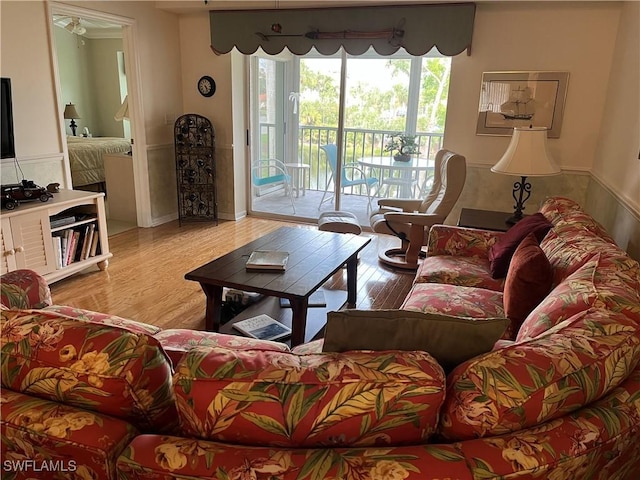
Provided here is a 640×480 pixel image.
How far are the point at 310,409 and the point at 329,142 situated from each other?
5.48 metres

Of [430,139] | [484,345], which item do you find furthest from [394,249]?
[484,345]

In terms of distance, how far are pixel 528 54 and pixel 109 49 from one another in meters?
6.76

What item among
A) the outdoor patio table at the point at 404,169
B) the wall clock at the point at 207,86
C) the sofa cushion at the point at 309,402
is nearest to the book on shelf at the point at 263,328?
the sofa cushion at the point at 309,402

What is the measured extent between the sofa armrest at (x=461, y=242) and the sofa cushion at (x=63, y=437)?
2.31 meters

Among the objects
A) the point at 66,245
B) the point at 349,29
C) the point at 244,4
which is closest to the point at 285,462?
the point at 66,245

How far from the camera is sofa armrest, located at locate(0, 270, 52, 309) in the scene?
1.57 metres

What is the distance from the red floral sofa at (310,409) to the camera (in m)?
0.88

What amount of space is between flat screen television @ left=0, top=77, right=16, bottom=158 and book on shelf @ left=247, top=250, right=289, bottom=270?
1.98 m

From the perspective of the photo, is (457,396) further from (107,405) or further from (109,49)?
(109,49)

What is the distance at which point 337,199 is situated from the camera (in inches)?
206

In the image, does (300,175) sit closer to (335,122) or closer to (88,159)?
(335,122)

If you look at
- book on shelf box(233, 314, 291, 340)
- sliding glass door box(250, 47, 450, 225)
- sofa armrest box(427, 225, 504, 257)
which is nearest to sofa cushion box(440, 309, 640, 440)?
book on shelf box(233, 314, 291, 340)

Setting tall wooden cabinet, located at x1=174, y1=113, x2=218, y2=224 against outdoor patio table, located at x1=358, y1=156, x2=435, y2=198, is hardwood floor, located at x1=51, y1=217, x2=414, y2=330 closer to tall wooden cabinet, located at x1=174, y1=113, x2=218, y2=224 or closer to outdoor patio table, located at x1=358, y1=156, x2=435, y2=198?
tall wooden cabinet, located at x1=174, y1=113, x2=218, y2=224

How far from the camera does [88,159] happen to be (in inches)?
238
